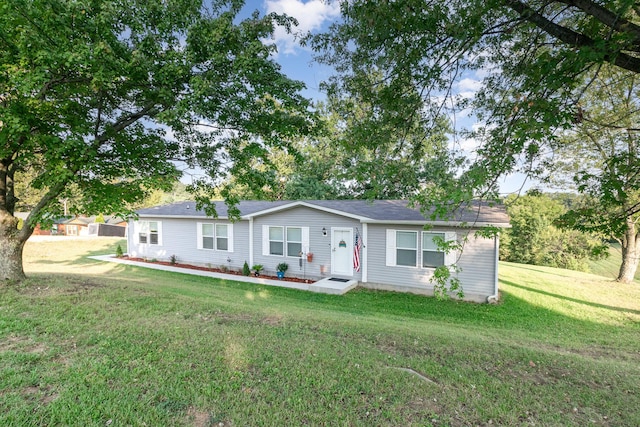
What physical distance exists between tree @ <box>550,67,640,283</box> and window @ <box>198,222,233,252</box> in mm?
12146

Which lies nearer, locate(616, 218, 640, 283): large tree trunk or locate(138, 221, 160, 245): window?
locate(616, 218, 640, 283): large tree trunk

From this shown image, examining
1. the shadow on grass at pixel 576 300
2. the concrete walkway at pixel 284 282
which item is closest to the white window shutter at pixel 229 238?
the concrete walkway at pixel 284 282

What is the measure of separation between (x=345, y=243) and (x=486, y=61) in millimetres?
8061

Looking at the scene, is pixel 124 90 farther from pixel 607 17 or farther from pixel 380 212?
pixel 380 212

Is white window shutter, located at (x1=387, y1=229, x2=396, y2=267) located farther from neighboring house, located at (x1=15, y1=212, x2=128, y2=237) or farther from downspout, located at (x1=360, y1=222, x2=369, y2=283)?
neighboring house, located at (x1=15, y1=212, x2=128, y2=237)

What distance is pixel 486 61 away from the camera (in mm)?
5074


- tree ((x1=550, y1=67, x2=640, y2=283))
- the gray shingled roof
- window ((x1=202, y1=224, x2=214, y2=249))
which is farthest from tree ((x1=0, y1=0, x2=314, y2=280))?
window ((x1=202, y1=224, x2=214, y2=249))

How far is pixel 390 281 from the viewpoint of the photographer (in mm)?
11336

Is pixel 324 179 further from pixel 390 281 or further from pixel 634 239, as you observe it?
pixel 634 239

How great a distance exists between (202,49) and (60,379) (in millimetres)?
5383

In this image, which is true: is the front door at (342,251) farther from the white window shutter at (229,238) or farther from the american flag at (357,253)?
the white window shutter at (229,238)

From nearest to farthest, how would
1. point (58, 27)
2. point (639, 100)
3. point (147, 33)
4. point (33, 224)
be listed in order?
point (58, 27), point (147, 33), point (33, 224), point (639, 100)

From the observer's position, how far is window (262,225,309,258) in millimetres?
12781

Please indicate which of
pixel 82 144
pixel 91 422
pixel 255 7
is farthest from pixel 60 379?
pixel 255 7
